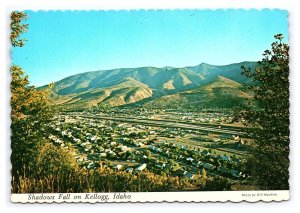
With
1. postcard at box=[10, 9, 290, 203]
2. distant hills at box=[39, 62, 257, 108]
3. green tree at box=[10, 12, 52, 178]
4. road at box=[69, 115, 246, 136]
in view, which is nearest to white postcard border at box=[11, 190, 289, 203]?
postcard at box=[10, 9, 290, 203]

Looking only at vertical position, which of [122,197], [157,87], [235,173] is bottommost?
[122,197]

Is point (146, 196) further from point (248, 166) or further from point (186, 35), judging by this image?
point (186, 35)

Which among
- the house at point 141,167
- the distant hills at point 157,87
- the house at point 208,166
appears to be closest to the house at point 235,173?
the house at point 208,166

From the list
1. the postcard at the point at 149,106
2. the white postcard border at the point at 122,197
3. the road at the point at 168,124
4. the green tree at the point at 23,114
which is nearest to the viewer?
the white postcard border at the point at 122,197

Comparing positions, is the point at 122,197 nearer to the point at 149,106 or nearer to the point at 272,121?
the point at 149,106

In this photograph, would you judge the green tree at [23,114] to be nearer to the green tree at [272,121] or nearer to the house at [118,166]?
the house at [118,166]

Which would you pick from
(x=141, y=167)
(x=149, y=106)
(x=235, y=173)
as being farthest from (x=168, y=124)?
(x=235, y=173)

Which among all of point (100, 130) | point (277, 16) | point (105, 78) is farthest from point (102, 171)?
point (277, 16)
